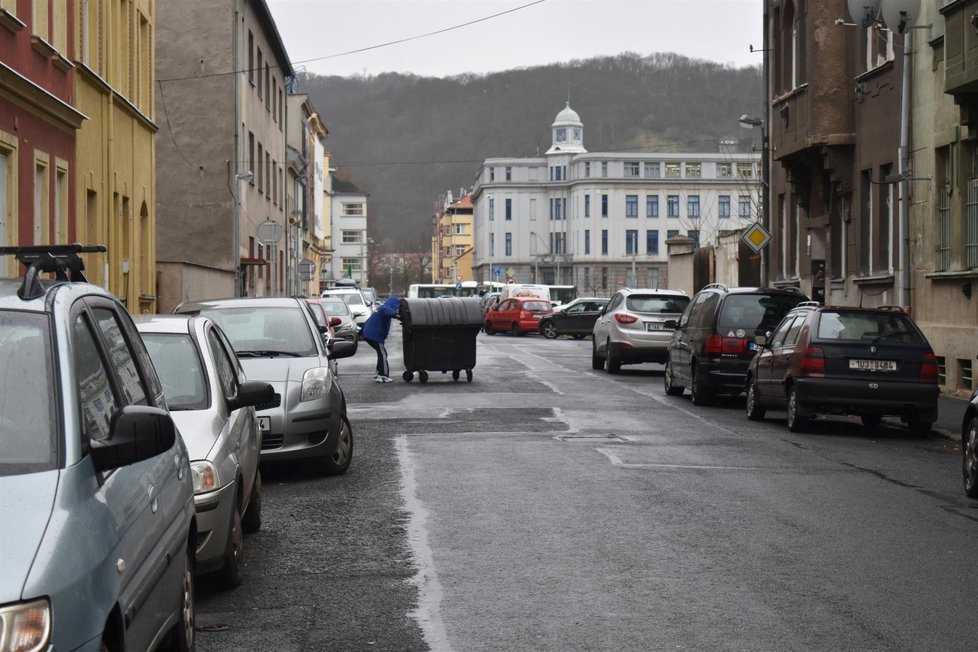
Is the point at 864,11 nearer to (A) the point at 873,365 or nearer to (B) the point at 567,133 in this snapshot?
(A) the point at 873,365

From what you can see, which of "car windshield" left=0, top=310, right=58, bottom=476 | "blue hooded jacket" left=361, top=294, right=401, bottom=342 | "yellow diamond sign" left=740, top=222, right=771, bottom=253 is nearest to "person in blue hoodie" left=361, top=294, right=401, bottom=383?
"blue hooded jacket" left=361, top=294, right=401, bottom=342

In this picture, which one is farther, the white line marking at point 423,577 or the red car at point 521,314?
the red car at point 521,314

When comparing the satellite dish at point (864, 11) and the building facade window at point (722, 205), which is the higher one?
the building facade window at point (722, 205)

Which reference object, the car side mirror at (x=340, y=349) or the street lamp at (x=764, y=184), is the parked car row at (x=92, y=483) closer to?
the car side mirror at (x=340, y=349)

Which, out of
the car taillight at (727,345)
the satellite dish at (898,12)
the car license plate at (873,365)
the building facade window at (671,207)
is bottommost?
the car license plate at (873,365)

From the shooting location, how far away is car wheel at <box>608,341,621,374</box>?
1169 inches

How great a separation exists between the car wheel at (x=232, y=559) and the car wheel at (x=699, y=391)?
13.9 metres

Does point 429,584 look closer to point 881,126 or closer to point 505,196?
point 881,126

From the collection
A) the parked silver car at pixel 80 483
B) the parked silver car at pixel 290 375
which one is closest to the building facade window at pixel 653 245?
the parked silver car at pixel 290 375

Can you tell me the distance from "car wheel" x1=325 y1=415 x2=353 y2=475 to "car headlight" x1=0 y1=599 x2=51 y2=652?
8.59 metres

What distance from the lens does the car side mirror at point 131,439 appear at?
4.23 metres

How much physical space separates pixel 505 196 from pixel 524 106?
15331 millimetres

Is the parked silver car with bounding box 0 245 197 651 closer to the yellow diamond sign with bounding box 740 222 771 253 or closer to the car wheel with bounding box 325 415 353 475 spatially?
the car wheel with bounding box 325 415 353 475

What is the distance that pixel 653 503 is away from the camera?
1054cm
